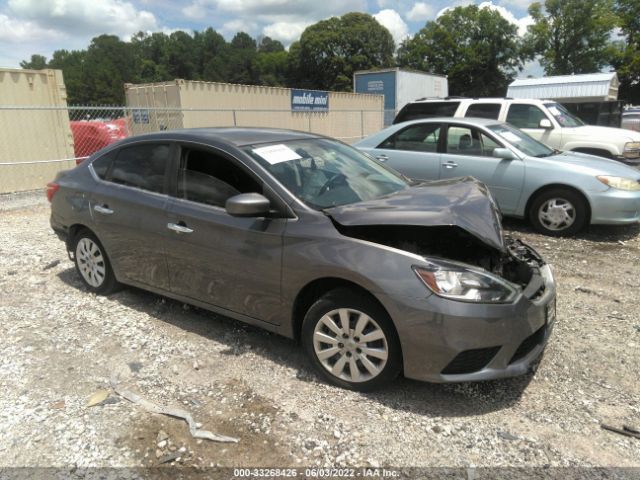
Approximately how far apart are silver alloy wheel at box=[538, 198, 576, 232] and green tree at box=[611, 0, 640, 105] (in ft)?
145

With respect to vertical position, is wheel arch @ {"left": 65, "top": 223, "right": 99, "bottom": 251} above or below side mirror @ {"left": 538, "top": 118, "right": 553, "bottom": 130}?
below

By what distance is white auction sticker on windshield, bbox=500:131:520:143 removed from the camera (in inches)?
264

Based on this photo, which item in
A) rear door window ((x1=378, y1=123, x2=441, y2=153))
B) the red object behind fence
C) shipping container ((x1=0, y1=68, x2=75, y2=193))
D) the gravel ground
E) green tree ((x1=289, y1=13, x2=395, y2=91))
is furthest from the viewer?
green tree ((x1=289, y1=13, x2=395, y2=91))

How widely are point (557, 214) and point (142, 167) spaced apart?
16.8 feet

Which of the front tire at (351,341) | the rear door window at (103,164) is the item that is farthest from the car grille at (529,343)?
the rear door window at (103,164)

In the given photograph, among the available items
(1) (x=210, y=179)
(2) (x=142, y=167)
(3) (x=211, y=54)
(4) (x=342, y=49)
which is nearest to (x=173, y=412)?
(1) (x=210, y=179)

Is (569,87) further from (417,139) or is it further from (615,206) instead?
(615,206)

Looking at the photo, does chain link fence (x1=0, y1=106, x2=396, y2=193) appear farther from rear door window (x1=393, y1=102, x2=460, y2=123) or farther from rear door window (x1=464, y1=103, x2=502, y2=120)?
rear door window (x1=464, y1=103, x2=502, y2=120)

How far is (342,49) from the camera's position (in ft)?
226

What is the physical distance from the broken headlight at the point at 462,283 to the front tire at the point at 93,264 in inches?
122

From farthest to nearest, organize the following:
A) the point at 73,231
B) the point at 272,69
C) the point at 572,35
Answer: the point at 272,69 → the point at 572,35 → the point at 73,231

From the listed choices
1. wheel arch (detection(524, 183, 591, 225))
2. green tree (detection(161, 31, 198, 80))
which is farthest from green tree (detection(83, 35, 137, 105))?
wheel arch (detection(524, 183, 591, 225))

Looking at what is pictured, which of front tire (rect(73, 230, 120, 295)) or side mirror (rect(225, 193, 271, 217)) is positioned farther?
front tire (rect(73, 230, 120, 295))

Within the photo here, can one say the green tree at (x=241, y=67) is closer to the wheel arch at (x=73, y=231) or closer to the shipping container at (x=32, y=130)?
the shipping container at (x=32, y=130)
